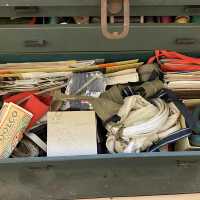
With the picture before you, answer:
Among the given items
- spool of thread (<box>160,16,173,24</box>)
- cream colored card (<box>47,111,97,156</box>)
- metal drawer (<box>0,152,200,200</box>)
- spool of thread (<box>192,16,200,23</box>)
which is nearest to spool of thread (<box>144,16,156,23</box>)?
spool of thread (<box>160,16,173,24</box>)

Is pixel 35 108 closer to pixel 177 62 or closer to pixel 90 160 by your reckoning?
pixel 90 160

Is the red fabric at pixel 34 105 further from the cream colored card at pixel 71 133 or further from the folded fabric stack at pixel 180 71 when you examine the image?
the folded fabric stack at pixel 180 71

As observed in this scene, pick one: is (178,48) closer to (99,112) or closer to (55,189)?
(99,112)

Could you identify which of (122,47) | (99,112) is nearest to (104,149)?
(99,112)

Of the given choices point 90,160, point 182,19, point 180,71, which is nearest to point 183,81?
point 180,71

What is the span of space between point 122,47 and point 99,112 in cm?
26

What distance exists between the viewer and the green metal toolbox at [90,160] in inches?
51.9

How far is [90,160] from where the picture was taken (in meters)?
1.31

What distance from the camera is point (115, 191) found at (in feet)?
4.66

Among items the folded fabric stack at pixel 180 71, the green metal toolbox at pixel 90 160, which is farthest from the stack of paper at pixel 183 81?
the green metal toolbox at pixel 90 160

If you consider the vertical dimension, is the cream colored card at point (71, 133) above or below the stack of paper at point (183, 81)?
below

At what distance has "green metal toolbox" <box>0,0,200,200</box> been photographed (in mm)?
1319

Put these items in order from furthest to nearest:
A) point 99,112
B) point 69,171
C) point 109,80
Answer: point 109,80 < point 99,112 < point 69,171

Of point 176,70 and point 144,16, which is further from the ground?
point 144,16
